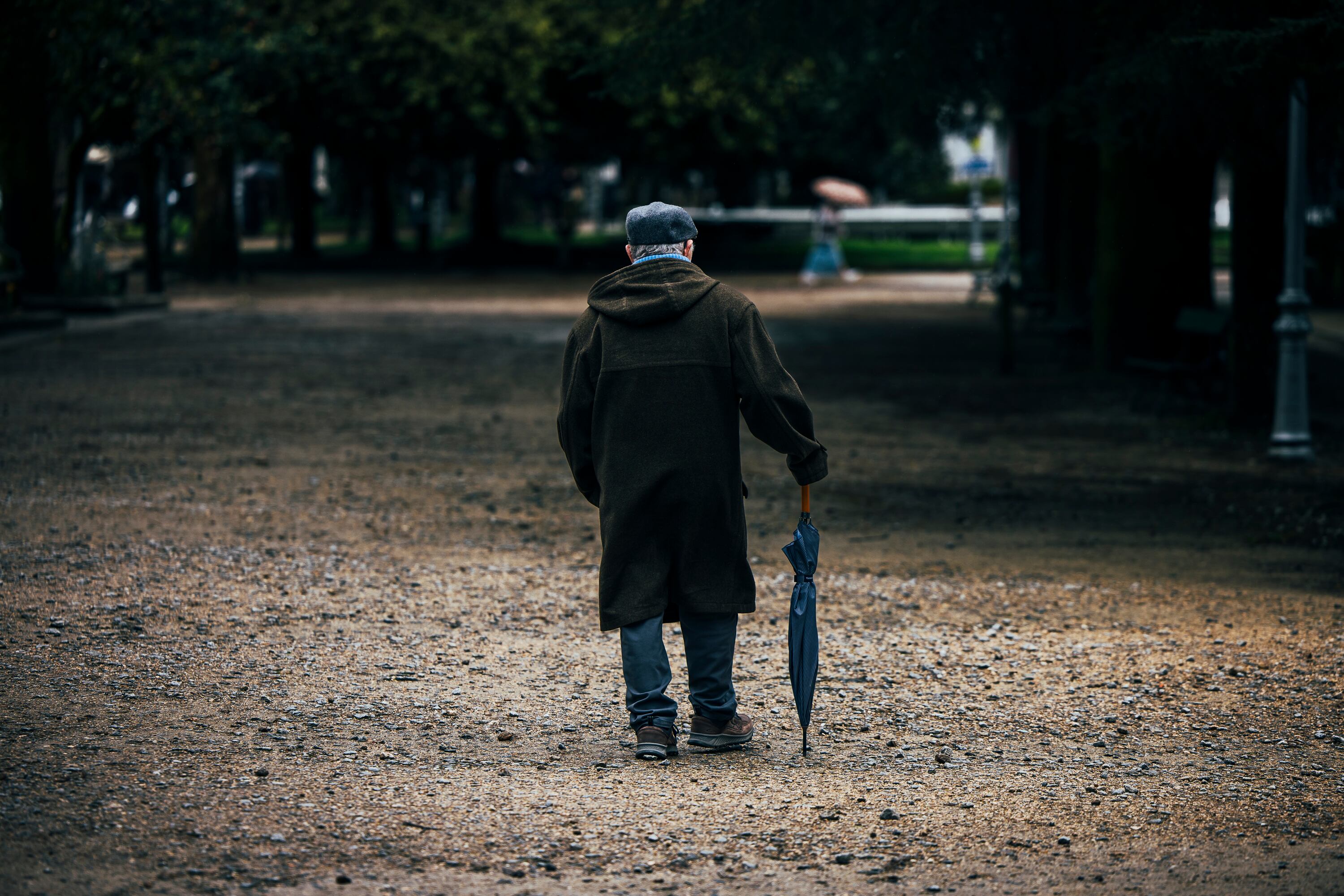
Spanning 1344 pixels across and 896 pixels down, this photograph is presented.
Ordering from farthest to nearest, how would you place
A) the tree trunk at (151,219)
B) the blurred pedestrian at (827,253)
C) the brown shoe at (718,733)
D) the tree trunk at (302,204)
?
the tree trunk at (302,204), the blurred pedestrian at (827,253), the tree trunk at (151,219), the brown shoe at (718,733)

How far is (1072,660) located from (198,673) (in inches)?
131

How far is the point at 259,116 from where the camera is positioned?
35094 millimetres

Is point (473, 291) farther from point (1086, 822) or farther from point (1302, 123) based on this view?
point (1086, 822)

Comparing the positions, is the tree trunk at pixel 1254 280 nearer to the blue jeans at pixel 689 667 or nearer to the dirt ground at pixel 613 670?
the dirt ground at pixel 613 670

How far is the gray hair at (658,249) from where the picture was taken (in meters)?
5.02

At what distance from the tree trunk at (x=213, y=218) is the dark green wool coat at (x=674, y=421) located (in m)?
28.9

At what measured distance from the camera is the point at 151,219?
2733 centimetres

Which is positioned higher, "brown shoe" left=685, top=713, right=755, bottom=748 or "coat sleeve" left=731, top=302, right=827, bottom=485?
"coat sleeve" left=731, top=302, right=827, bottom=485

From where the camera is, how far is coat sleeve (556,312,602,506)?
4973mm

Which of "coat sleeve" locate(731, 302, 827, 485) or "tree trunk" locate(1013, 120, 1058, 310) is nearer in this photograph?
"coat sleeve" locate(731, 302, 827, 485)

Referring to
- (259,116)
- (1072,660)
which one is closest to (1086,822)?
(1072,660)

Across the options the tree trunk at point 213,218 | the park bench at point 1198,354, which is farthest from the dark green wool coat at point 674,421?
the tree trunk at point 213,218

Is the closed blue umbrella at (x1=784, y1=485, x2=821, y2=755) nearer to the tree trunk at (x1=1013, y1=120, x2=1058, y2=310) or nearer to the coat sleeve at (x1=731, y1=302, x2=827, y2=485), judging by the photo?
the coat sleeve at (x1=731, y1=302, x2=827, y2=485)

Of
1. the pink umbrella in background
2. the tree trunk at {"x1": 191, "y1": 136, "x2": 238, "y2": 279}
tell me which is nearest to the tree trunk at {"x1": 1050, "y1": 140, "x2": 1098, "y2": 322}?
the tree trunk at {"x1": 191, "y1": 136, "x2": 238, "y2": 279}
